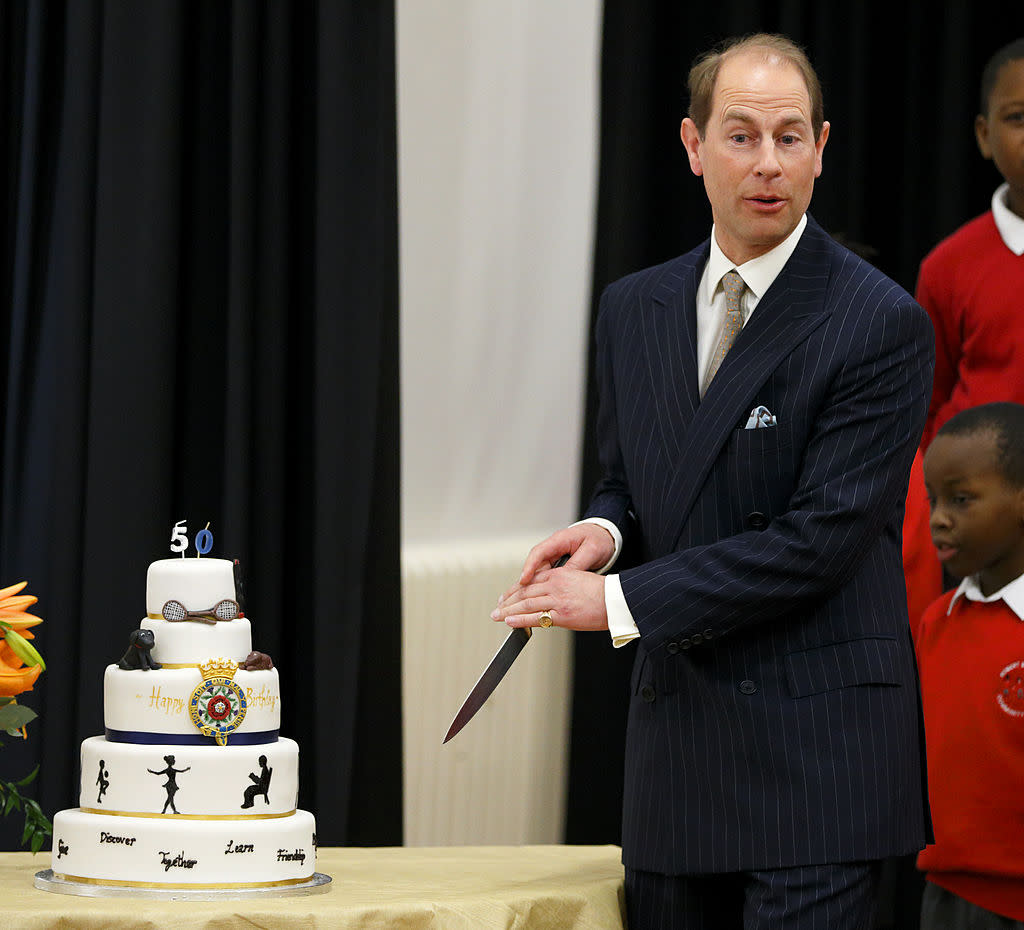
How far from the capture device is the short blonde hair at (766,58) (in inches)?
70.1

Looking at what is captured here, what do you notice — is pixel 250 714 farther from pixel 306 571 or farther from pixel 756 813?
pixel 306 571

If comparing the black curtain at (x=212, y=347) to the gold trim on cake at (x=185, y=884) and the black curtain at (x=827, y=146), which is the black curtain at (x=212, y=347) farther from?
the gold trim on cake at (x=185, y=884)

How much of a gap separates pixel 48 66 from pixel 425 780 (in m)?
1.62

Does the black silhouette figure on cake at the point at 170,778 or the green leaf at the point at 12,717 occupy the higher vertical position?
the green leaf at the point at 12,717

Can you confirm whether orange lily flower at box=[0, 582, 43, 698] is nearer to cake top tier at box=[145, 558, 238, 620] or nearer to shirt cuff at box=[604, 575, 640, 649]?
cake top tier at box=[145, 558, 238, 620]

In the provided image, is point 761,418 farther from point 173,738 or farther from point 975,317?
point 975,317

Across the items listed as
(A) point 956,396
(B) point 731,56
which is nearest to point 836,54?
(A) point 956,396

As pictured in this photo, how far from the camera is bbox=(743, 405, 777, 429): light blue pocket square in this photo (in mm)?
1674

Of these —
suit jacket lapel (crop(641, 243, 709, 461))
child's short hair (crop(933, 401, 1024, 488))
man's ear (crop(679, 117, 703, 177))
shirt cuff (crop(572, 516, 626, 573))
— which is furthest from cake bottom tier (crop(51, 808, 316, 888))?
child's short hair (crop(933, 401, 1024, 488))

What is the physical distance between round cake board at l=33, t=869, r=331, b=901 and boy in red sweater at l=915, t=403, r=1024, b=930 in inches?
37.7

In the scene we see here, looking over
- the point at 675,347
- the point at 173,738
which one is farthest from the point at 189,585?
the point at 675,347

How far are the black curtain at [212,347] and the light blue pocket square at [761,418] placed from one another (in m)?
1.39

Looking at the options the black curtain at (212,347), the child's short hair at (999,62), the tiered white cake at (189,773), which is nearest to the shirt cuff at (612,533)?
the tiered white cake at (189,773)

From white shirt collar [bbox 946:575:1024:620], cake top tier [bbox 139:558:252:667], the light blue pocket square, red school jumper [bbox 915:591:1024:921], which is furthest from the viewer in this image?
white shirt collar [bbox 946:575:1024:620]
